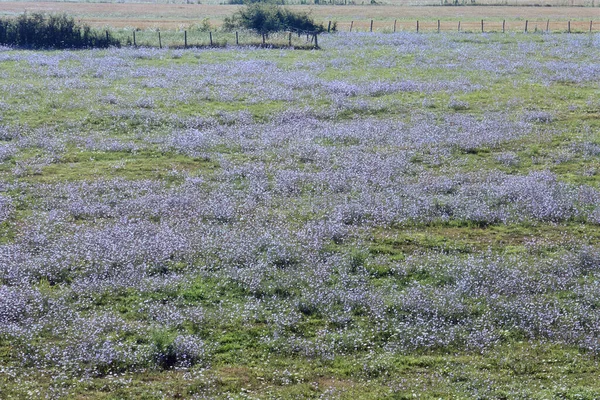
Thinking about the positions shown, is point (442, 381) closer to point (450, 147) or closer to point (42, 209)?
point (42, 209)

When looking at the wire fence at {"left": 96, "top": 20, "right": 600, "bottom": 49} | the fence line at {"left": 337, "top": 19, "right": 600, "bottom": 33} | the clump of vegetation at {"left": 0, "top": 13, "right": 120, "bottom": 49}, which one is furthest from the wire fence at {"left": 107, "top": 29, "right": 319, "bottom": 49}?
the fence line at {"left": 337, "top": 19, "right": 600, "bottom": 33}

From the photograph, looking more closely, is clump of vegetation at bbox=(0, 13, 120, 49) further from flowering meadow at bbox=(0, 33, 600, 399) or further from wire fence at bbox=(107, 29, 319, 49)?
flowering meadow at bbox=(0, 33, 600, 399)

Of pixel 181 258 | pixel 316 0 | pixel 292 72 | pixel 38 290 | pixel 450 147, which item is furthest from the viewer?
pixel 316 0

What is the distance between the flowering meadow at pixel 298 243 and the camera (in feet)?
41.8

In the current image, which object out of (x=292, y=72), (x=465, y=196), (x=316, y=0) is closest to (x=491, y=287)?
(x=465, y=196)

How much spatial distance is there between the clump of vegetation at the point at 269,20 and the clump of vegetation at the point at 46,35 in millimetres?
12849

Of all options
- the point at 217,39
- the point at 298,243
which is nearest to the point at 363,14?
the point at 217,39

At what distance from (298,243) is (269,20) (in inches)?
1705

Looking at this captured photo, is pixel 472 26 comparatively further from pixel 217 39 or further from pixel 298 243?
pixel 298 243

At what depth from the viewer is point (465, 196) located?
21.0m

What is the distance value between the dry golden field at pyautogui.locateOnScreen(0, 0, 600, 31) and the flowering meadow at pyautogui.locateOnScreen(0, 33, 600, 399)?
39.6 metres

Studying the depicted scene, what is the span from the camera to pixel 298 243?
57.7ft

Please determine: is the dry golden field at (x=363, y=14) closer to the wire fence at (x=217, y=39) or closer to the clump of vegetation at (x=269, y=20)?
the clump of vegetation at (x=269, y=20)

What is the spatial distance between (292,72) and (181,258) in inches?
1016
